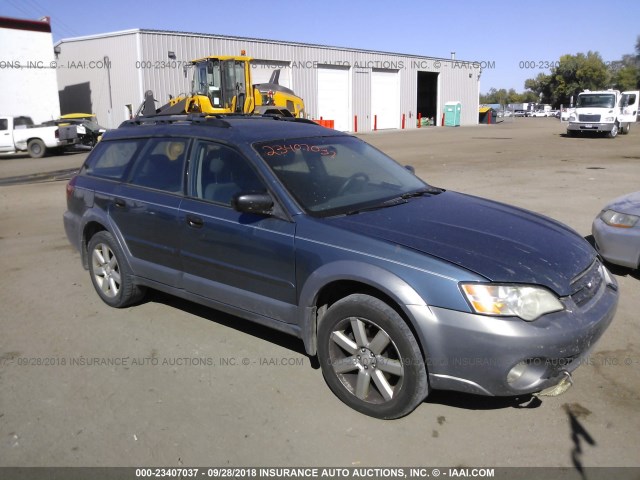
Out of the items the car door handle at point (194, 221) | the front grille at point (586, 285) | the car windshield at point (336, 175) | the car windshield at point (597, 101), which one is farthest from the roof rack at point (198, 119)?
the car windshield at point (597, 101)

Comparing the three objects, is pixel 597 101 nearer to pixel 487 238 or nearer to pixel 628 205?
pixel 628 205

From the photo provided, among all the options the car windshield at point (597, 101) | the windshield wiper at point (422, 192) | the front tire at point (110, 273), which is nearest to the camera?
the windshield wiper at point (422, 192)

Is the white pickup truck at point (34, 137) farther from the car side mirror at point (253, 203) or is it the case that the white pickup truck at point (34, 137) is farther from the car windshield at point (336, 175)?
the car side mirror at point (253, 203)

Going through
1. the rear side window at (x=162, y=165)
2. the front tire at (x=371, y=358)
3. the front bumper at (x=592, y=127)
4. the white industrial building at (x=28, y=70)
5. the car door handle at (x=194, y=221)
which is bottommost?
the front tire at (x=371, y=358)

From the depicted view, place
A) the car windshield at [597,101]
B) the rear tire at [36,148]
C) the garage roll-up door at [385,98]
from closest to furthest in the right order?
the rear tire at [36,148] → the car windshield at [597,101] → the garage roll-up door at [385,98]

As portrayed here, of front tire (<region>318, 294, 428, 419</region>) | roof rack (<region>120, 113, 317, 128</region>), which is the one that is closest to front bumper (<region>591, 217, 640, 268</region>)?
roof rack (<region>120, 113, 317, 128</region>)

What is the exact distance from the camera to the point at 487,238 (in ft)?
11.1

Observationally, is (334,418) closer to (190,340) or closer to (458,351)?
(458,351)

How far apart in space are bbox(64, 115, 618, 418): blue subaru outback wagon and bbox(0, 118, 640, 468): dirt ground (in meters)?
0.29

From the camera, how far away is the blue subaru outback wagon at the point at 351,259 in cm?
296

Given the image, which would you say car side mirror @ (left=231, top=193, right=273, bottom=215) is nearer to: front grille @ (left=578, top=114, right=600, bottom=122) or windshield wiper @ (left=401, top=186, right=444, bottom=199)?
windshield wiper @ (left=401, top=186, right=444, bottom=199)

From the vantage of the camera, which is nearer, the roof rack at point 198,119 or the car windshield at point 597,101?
the roof rack at point 198,119

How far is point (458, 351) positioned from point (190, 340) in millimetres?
2291

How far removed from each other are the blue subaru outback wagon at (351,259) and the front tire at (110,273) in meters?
0.02
